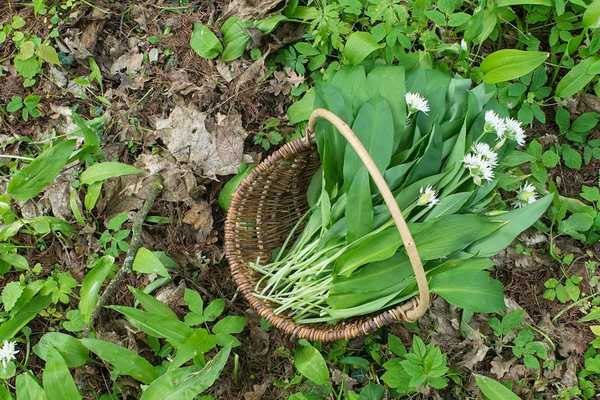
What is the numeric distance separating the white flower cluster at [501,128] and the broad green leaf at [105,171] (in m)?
1.15

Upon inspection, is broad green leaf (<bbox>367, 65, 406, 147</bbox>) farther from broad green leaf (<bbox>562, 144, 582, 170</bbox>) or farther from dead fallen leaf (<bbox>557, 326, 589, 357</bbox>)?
dead fallen leaf (<bbox>557, 326, 589, 357</bbox>)

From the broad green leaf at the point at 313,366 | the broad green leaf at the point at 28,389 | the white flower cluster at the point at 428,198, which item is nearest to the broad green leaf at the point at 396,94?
the white flower cluster at the point at 428,198

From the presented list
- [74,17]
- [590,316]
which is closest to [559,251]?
[590,316]

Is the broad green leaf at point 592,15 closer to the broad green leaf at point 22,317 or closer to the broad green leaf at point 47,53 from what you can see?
the broad green leaf at point 47,53

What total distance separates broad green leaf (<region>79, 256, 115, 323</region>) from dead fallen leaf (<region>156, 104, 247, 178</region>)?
1.54 ft

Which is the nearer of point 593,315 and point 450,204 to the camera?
point 450,204

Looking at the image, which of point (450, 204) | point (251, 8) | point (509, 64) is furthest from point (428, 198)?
point (251, 8)

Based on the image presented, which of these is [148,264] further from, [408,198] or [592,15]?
[592,15]

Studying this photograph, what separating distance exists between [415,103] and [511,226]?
→ 459 millimetres

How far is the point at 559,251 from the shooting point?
7.43 feet

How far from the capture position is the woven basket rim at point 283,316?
1.75 metres

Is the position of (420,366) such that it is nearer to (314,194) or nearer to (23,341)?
(314,194)

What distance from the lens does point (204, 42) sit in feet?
7.65

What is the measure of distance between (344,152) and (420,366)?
0.71 m
